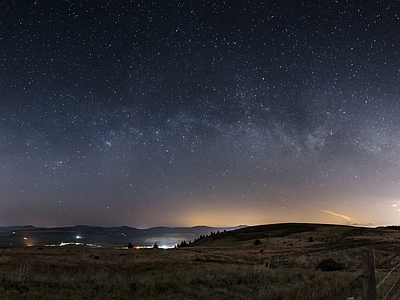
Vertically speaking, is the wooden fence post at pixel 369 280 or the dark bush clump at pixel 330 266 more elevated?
the wooden fence post at pixel 369 280

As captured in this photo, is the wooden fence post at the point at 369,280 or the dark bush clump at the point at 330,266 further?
the dark bush clump at the point at 330,266

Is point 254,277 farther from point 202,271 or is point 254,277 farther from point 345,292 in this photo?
point 345,292

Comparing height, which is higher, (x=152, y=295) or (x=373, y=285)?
(x=373, y=285)

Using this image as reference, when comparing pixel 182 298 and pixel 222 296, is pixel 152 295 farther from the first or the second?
pixel 222 296

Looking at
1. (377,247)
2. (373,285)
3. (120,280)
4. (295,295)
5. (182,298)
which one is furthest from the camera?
(377,247)

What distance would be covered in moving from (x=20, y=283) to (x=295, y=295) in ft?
30.3

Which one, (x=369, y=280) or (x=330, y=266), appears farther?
(x=330, y=266)

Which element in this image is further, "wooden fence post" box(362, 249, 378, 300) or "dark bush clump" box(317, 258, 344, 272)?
"dark bush clump" box(317, 258, 344, 272)

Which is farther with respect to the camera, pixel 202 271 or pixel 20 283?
pixel 202 271

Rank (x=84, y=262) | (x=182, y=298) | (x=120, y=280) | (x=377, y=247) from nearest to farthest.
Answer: (x=182, y=298), (x=120, y=280), (x=84, y=262), (x=377, y=247)

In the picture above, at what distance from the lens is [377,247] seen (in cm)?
3459

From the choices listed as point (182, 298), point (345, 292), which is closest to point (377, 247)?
point (345, 292)

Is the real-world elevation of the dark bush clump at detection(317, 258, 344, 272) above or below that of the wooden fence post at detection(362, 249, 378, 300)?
below

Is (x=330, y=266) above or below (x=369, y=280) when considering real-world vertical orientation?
below
